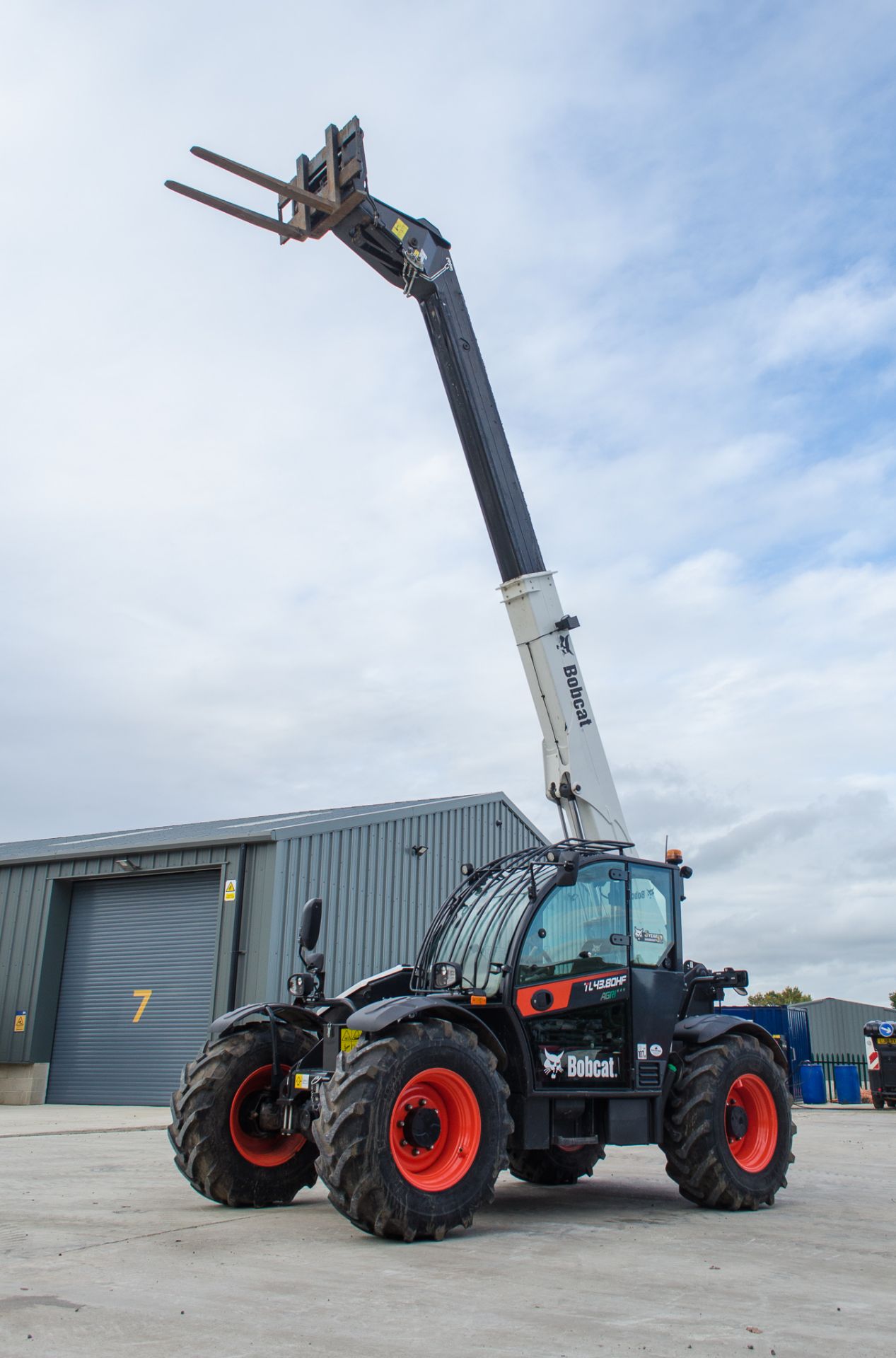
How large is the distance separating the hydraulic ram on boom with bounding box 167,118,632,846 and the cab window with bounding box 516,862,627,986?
1896 millimetres

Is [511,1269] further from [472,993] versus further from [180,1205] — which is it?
[180,1205]

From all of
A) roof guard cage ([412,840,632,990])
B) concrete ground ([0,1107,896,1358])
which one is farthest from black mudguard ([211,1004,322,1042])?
concrete ground ([0,1107,896,1358])

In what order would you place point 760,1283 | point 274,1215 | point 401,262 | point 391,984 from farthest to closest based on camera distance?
1. point 401,262
2. point 391,984
3. point 274,1215
4. point 760,1283

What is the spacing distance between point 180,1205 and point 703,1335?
4478 millimetres

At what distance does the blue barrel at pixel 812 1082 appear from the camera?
22.6 meters

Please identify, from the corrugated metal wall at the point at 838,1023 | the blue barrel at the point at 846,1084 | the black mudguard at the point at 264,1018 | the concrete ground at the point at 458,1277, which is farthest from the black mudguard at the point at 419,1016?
the corrugated metal wall at the point at 838,1023

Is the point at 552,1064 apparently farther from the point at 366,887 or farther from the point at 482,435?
the point at 366,887

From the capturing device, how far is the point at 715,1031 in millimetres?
8148

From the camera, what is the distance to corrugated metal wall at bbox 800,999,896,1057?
32.7 meters

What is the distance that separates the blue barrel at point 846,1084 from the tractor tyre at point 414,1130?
→ 18902 millimetres

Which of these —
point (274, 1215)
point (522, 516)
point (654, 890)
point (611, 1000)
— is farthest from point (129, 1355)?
point (522, 516)

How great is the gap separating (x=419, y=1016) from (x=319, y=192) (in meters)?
7.38

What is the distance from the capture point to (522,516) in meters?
10.5

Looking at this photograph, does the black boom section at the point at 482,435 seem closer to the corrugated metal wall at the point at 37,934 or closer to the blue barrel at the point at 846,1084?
the corrugated metal wall at the point at 37,934
